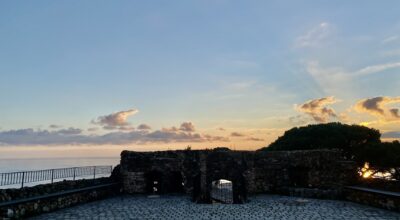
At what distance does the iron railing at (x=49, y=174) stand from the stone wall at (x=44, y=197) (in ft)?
2.49

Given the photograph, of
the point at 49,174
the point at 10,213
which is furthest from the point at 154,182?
the point at 10,213

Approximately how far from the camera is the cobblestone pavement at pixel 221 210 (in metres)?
15.6

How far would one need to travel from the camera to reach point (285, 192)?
24219 millimetres

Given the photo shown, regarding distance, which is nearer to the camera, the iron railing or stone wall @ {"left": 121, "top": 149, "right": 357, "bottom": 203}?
the iron railing

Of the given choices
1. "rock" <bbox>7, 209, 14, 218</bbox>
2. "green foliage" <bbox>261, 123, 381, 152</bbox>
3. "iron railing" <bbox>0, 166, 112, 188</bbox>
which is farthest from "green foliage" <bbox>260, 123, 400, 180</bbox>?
"rock" <bbox>7, 209, 14, 218</bbox>

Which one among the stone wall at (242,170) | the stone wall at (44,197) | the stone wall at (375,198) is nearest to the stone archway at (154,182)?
the stone wall at (242,170)

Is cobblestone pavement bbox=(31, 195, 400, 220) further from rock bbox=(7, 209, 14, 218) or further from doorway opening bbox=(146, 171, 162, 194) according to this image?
doorway opening bbox=(146, 171, 162, 194)

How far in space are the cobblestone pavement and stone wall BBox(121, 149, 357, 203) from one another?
2551 mm

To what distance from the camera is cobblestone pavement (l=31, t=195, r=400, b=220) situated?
616 inches

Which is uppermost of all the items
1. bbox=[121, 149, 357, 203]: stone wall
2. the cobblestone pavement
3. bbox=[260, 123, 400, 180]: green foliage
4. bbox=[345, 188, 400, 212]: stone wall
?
bbox=[260, 123, 400, 180]: green foliage

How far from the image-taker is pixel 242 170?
2322cm

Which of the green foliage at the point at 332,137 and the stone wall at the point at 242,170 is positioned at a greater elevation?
the green foliage at the point at 332,137

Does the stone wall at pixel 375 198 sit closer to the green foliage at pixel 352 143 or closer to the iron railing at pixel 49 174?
the green foliage at pixel 352 143

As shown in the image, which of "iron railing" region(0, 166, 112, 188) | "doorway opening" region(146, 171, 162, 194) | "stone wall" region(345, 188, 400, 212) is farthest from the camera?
"doorway opening" region(146, 171, 162, 194)
